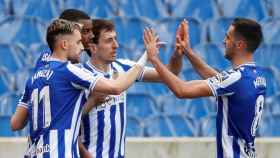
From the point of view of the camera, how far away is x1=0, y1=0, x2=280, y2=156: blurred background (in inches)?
375

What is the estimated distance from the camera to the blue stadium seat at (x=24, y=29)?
31.4 feet

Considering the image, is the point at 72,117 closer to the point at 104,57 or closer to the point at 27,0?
the point at 104,57

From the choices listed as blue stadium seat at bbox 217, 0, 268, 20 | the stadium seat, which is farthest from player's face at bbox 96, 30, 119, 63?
the stadium seat

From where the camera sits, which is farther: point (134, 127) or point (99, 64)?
point (134, 127)

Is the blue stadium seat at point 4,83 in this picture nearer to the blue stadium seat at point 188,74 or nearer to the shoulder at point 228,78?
the blue stadium seat at point 188,74

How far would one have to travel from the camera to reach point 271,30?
31.9 ft

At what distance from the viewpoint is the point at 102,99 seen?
22.6 feet

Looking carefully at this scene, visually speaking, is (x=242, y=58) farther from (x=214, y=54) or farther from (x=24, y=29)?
(x=24, y=29)

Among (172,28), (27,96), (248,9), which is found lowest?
(27,96)

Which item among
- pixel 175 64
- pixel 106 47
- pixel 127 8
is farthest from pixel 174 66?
pixel 127 8

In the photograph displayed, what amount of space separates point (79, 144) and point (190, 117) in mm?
2738

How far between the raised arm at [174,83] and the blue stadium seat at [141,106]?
9.26 ft

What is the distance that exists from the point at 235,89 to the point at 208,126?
290 cm

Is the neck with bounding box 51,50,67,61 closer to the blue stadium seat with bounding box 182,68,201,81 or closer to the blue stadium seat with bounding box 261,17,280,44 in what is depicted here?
the blue stadium seat with bounding box 182,68,201,81
